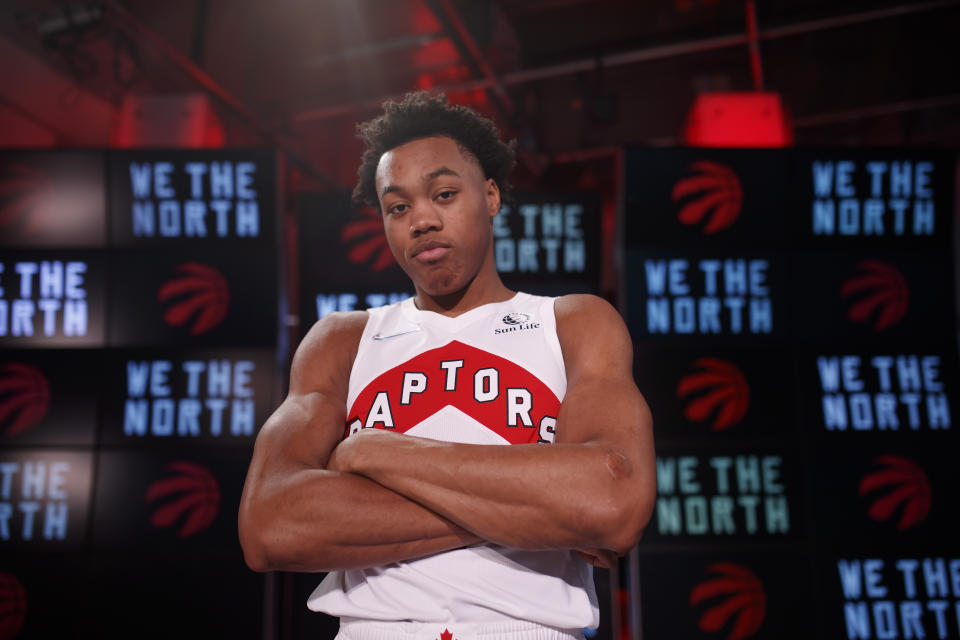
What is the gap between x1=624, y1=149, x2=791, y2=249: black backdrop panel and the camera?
3.75 metres

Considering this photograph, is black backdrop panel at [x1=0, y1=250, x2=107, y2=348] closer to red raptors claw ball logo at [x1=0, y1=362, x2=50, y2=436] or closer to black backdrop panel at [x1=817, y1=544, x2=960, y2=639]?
red raptors claw ball logo at [x1=0, y1=362, x2=50, y2=436]

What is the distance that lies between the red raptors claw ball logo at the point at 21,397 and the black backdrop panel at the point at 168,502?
1.46 ft

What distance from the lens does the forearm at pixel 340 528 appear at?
1.19m

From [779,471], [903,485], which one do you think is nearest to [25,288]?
[779,471]

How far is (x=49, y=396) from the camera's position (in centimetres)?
368

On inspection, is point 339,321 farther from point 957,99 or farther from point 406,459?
point 957,99

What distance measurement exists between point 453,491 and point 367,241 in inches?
113

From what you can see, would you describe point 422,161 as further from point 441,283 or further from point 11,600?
point 11,600

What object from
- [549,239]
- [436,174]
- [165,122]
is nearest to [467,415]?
[436,174]

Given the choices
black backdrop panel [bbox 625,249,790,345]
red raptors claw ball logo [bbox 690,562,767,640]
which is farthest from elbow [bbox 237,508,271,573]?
red raptors claw ball logo [bbox 690,562,767,640]

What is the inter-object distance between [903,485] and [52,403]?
460 cm

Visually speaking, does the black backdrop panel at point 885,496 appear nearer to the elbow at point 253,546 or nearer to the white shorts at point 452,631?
the white shorts at point 452,631

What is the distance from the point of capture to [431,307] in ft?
5.21

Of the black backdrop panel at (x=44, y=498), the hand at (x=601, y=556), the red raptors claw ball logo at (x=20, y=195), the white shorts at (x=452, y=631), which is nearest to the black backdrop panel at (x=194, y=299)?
the red raptors claw ball logo at (x=20, y=195)
